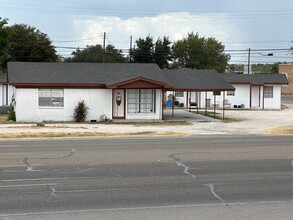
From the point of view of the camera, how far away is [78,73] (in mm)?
38500

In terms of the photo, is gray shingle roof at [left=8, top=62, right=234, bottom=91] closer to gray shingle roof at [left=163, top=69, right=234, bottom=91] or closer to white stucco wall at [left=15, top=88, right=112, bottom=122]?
gray shingle roof at [left=163, top=69, right=234, bottom=91]

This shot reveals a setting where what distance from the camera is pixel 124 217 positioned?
8.45 meters

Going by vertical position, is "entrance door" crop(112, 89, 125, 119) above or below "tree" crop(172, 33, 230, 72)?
below

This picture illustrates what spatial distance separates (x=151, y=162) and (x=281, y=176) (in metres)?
3.97

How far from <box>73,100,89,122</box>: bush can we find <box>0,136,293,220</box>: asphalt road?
17.6m

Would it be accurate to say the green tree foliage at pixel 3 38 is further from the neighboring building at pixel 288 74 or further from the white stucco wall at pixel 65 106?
the neighboring building at pixel 288 74

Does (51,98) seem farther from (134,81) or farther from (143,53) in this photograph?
(143,53)

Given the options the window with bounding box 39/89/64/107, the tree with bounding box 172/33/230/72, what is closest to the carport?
the window with bounding box 39/89/64/107

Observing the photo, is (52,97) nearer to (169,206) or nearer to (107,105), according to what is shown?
(107,105)

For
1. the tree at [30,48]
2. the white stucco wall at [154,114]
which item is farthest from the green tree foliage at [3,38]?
the tree at [30,48]

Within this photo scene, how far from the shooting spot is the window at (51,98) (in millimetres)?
36000

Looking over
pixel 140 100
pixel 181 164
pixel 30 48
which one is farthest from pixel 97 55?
pixel 181 164

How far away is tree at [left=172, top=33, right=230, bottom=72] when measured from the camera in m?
95.0

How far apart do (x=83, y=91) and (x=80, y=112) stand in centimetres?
157
